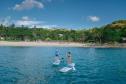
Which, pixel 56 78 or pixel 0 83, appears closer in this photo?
pixel 0 83

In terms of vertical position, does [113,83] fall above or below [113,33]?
below

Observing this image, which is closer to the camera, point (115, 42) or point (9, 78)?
point (9, 78)

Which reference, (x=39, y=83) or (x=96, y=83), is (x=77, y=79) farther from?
(x=39, y=83)

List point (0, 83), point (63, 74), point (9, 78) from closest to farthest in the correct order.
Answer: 1. point (0, 83)
2. point (9, 78)
3. point (63, 74)

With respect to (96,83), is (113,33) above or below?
above

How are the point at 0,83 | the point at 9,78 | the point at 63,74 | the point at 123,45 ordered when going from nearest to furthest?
the point at 0,83
the point at 9,78
the point at 63,74
the point at 123,45

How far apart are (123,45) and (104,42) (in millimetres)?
21410

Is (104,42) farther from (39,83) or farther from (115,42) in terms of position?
(39,83)

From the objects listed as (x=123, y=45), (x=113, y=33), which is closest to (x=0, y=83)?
(x=123, y=45)

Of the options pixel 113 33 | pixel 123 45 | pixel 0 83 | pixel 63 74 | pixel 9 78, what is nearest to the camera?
pixel 0 83

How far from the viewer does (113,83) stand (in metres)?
35.4

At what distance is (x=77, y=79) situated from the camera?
124ft

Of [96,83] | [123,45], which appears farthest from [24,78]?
[123,45]

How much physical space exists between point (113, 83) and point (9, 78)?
13.7 metres
